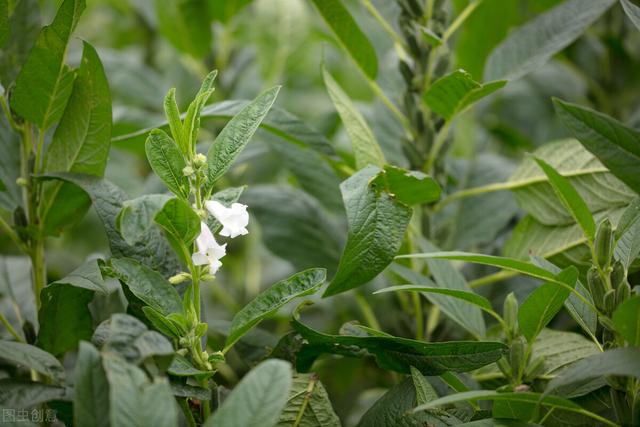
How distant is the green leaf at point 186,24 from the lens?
1138 millimetres

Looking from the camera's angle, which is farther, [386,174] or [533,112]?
[533,112]

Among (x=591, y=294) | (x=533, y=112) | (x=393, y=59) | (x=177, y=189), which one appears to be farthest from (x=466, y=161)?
(x=177, y=189)

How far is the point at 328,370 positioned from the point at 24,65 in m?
0.69

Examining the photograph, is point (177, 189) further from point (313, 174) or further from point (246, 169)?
point (246, 169)

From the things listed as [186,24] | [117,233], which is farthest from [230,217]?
[186,24]

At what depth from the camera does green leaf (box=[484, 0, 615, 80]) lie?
81 cm

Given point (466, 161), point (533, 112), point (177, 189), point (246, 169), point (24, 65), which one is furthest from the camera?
point (533, 112)

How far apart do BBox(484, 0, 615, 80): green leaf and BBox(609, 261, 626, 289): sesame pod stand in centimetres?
28

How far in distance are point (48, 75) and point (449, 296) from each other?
47cm

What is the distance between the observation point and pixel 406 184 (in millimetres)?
653

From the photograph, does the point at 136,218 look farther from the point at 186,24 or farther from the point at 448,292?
the point at 186,24

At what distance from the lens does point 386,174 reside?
0.64 m

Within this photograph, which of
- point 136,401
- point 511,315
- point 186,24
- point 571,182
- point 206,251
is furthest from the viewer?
point 186,24

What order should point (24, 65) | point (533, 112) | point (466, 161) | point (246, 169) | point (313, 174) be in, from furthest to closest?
point (533, 112) → point (246, 169) → point (466, 161) → point (313, 174) → point (24, 65)
